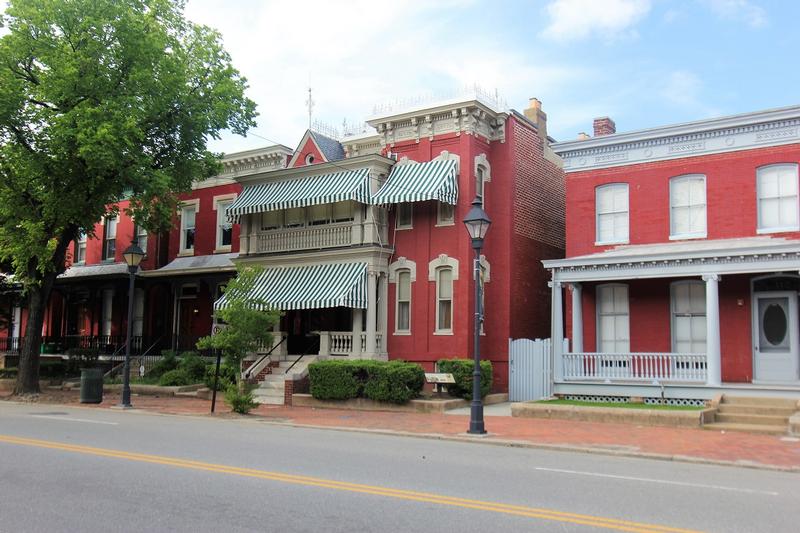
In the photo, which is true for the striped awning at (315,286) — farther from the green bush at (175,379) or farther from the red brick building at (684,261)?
the red brick building at (684,261)

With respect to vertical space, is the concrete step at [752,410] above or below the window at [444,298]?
below

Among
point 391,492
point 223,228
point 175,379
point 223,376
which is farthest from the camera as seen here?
point 223,228

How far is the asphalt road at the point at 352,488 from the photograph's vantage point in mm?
7418

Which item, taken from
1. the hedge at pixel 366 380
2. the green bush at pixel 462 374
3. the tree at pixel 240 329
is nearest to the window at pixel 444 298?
the green bush at pixel 462 374

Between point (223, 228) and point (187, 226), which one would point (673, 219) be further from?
point (187, 226)

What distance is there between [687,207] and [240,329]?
1354 centimetres

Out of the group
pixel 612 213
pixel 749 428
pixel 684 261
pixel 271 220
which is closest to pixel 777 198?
pixel 684 261

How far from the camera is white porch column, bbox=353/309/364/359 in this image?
2528 centimetres

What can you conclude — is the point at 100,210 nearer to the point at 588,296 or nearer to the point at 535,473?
the point at 588,296

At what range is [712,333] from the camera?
20.0 metres

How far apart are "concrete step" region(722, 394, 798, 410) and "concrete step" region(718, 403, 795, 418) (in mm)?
191

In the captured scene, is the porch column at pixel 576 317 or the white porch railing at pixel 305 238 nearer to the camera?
the porch column at pixel 576 317

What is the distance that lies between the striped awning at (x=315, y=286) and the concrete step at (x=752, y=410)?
38.2 feet

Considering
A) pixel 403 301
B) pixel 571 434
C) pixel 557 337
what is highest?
pixel 403 301
